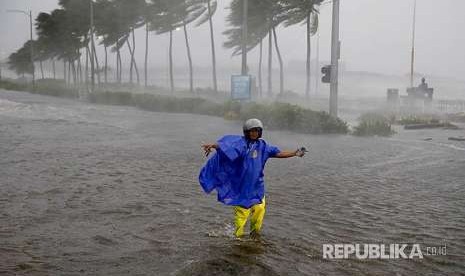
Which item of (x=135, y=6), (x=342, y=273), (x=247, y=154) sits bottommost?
(x=342, y=273)

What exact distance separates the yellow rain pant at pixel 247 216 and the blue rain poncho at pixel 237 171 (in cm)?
10

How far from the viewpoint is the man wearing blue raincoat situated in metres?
5.76

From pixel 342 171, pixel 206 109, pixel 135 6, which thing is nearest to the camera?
pixel 342 171

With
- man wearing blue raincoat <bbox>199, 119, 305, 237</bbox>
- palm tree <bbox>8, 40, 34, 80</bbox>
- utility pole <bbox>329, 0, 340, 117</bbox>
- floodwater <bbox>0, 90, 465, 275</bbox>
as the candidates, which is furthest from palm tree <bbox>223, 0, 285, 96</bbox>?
palm tree <bbox>8, 40, 34, 80</bbox>

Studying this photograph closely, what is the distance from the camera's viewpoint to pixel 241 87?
2494 cm

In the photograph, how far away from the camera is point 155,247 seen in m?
5.68

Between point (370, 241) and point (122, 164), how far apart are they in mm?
7215

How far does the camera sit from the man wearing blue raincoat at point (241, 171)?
576 centimetres

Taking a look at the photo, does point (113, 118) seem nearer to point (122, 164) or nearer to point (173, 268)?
point (122, 164)

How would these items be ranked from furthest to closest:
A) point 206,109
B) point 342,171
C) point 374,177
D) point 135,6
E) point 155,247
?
1. point 135,6
2. point 206,109
3. point 342,171
4. point 374,177
5. point 155,247

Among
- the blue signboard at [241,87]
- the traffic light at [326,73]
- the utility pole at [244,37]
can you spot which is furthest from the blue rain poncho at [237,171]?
the utility pole at [244,37]

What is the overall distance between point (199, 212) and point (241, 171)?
1.76 meters

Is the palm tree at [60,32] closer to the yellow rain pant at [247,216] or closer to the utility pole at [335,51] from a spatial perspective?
the utility pole at [335,51]

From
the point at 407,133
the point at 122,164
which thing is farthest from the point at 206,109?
the point at 122,164
